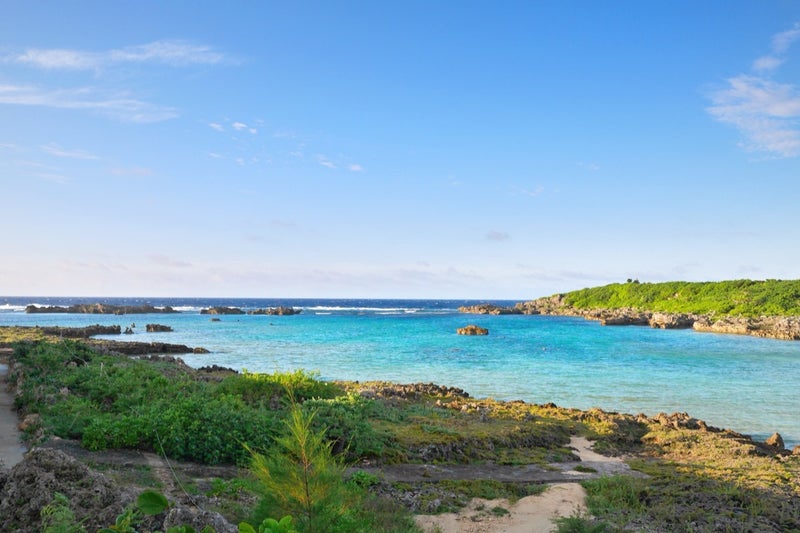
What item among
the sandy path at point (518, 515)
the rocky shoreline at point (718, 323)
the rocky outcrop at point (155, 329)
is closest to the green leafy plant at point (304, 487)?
the sandy path at point (518, 515)

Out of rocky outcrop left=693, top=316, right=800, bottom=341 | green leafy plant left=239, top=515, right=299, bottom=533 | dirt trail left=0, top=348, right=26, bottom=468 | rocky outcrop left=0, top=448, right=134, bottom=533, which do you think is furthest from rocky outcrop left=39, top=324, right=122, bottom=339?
rocky outcrop left=693, top=316, right=800, bottom=341

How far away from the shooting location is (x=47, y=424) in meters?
12.6

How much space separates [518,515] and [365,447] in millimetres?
4418

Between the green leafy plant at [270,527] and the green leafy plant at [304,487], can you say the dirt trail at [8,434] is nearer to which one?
the green leafy plant at [304,487]

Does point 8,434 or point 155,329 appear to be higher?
point 8,434

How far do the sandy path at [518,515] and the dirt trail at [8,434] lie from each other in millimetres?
7245

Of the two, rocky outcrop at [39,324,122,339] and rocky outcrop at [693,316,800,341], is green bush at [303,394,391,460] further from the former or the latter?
rocky outcrop at [693,316,800,341]

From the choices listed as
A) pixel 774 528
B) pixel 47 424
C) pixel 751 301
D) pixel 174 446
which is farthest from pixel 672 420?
pixel 751 301

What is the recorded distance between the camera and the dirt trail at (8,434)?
10602mm

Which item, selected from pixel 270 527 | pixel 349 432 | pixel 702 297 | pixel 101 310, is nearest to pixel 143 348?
pixel 349 432

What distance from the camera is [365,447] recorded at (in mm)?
13680

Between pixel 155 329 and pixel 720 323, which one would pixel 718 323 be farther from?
pixel 155 329

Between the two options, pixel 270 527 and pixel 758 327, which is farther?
pixel 758 327

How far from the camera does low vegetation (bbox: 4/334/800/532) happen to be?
20.3 ft
